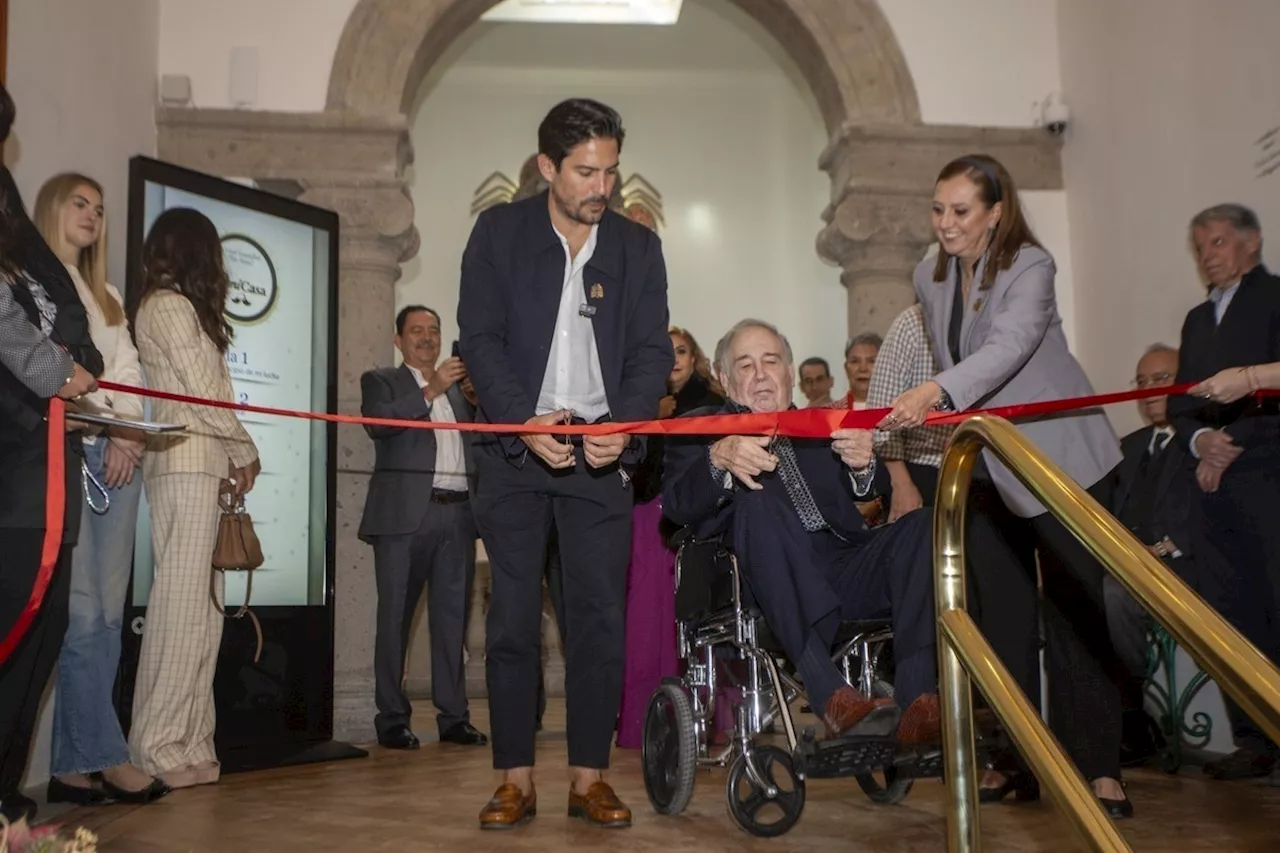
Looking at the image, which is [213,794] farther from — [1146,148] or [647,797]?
[1146,148]

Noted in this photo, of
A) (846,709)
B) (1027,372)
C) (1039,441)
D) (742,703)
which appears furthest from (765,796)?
(1027,372)

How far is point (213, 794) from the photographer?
12.0 ft

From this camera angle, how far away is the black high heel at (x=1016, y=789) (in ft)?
10.5

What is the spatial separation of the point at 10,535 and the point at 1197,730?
384 cm

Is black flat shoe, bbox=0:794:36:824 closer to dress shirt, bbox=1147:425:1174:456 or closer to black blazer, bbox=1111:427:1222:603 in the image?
black blazer, bbox=1111:427:1222:603

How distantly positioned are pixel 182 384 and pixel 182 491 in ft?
1.05

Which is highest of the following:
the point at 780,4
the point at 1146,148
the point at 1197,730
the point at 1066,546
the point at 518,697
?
the point at 780,4

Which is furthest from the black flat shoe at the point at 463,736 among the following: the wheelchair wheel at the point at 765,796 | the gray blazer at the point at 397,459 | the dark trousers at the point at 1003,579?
the dark trousers at the point at 1003,579

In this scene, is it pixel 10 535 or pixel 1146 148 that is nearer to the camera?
pixel 10 535

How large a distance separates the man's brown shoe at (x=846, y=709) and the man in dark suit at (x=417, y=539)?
259 cm

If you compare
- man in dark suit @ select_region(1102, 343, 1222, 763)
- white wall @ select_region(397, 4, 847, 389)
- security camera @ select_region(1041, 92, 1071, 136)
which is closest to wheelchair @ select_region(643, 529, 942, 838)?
man in dark suit @ select_region(1102, 343, 1222, 763)

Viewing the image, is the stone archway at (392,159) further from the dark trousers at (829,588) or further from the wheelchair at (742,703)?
the dark trousers at (829,588)

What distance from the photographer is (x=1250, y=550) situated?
4000 millimetres

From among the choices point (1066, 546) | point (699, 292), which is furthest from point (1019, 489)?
point (699, 292)
